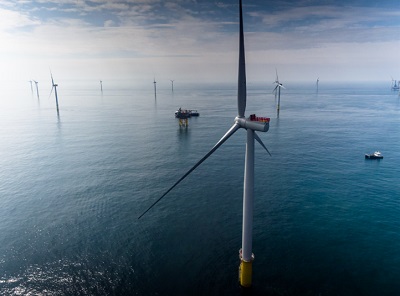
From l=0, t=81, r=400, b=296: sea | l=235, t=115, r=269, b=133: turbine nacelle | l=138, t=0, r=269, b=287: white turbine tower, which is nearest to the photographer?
l=235, t=115, r=269, b=133: turbine nacelle

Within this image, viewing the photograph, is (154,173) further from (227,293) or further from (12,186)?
(227,293)

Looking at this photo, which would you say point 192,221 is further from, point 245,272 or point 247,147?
point 247,147

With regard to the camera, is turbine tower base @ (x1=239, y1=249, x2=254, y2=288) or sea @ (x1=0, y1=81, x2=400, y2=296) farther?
sea @ (x1=0, y1=81, x2=400, y2=296)

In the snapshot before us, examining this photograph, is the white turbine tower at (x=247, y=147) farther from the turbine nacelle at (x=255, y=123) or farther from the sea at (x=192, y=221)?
the sea at (x=192, y=221)

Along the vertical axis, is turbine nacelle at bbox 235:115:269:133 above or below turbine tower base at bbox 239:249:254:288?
above

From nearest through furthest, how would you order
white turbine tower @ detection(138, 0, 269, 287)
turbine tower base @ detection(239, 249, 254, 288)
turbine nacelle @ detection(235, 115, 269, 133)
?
turbine nacelle @ detection(235, 115, 269, 133), white turbine tower @ detection(138, 0, 269, 287), turbine tower base @ detection(239, 249, 254, 288)

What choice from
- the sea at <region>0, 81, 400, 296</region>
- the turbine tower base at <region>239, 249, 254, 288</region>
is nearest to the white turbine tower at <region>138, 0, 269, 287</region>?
the turbine tower base at <region>239, 249, 254, 288</region>

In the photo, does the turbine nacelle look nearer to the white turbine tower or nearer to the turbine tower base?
the white turbine tower

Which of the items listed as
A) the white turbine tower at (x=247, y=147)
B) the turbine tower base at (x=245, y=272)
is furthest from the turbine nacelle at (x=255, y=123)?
the turbine tower base at (x=245, y=272)
